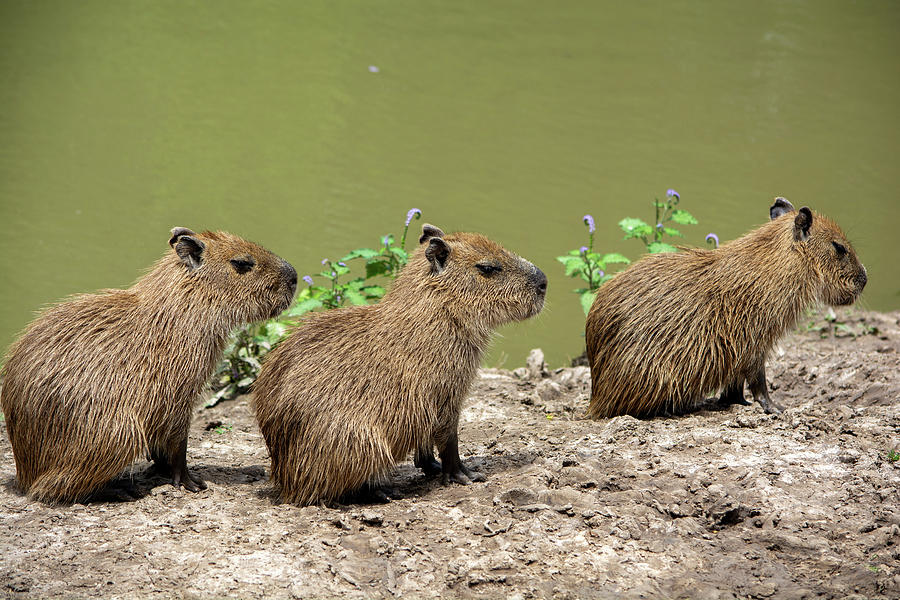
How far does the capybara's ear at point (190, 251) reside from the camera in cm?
431

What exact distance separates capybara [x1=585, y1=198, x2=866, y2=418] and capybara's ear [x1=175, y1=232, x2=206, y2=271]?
206 cm

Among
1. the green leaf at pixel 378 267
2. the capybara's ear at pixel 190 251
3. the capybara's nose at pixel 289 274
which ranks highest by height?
the capybara's ear at pixel 190 251

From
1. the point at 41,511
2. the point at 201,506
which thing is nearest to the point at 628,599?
the point at 201,506

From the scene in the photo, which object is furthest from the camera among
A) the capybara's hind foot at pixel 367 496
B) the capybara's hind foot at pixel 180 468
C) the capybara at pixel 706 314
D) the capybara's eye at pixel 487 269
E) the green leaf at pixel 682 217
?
the green leaf at pixel 682 217

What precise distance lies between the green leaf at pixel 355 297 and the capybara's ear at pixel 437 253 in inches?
56.1

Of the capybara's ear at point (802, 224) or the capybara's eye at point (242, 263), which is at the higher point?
the capybara's ear at point (802, 224)

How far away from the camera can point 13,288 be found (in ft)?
24.5

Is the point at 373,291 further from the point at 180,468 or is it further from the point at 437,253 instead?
the point at 180,468

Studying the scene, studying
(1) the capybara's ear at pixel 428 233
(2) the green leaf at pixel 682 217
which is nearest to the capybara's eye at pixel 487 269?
(1) the capybara's ear at pixel 428 233

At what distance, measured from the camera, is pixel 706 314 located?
195 inches

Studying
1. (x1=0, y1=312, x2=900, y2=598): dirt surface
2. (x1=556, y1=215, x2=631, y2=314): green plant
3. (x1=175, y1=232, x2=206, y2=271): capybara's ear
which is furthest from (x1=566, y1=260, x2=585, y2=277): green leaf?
(x1=175, y1=232, x2=206, y2=271): capybara's ear

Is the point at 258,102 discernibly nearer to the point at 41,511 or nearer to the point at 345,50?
the point at 345,50

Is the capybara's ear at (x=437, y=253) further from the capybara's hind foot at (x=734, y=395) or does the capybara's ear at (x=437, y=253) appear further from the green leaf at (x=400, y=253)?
the capybara's hind foot at (x=734, y=395)

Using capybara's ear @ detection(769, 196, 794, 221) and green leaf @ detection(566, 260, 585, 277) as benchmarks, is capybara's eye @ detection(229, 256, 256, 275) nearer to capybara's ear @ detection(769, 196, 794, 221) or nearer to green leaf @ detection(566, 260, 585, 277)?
green leaf @ detection(566, 260, 585, 277)
